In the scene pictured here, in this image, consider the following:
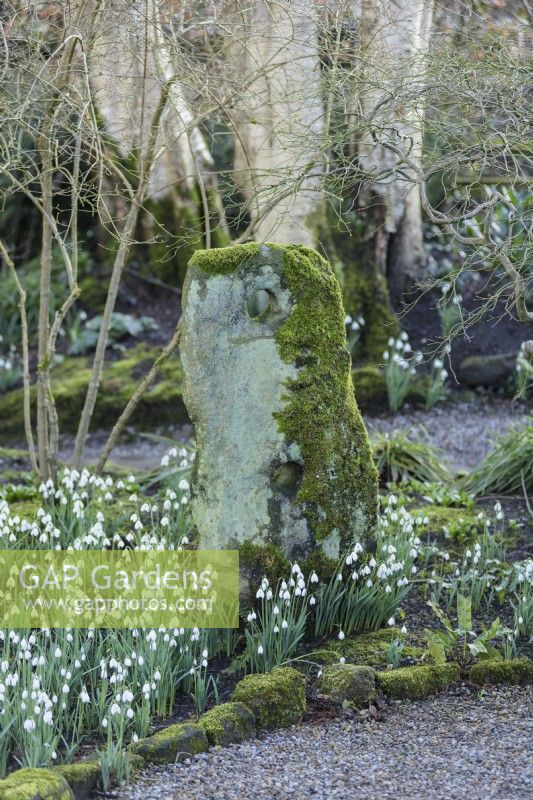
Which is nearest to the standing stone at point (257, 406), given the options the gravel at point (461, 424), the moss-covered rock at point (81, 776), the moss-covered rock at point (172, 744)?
the moss-covered rock at point (172, 744)

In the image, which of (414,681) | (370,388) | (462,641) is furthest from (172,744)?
(370,388)

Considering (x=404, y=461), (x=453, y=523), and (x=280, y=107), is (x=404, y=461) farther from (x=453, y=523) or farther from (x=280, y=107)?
(x=280, y=107)

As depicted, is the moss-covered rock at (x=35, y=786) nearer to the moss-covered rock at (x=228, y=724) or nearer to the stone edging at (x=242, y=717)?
the stone edging at (x=242, y=717)

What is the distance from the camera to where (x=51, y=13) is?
21.5ft

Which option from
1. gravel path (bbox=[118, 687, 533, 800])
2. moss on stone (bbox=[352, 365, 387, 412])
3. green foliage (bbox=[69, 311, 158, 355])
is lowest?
gravel path (bbox=[118, 687, 533, 800])

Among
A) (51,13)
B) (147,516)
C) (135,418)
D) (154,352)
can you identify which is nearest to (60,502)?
(147,516)

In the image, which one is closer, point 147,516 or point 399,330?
point 147,516

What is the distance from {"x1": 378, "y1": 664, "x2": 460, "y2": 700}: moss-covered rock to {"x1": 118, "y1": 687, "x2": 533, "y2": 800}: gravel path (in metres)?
0.06

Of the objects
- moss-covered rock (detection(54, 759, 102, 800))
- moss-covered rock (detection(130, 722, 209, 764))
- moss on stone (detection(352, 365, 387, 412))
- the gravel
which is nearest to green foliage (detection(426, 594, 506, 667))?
moss-covered rock (detection(130, 722, 209, 764))

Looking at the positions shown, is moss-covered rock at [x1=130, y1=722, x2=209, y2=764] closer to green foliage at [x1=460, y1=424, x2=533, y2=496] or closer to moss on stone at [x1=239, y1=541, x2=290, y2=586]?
moss on stone at [x1=239, y1=541, x2=290, y2=586]

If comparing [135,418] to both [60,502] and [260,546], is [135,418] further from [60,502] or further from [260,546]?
[260,546]

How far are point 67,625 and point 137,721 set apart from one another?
714mm

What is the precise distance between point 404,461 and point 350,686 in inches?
139

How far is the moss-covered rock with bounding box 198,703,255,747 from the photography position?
4062mm
